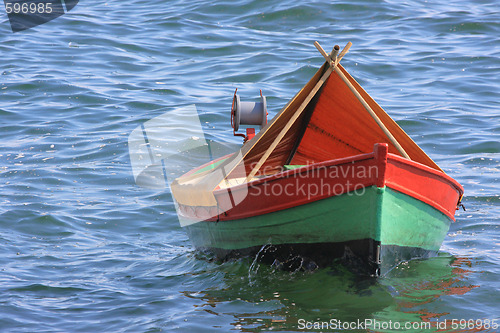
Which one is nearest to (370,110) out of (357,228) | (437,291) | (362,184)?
(362,184)

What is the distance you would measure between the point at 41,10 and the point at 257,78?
26.2ft

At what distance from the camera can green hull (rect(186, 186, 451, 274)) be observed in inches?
216

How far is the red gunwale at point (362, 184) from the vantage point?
533 centimetres

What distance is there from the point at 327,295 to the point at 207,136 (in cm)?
571

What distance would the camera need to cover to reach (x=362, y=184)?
5.40 metres

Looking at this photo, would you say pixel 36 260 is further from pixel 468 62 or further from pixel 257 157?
pixel 468 62

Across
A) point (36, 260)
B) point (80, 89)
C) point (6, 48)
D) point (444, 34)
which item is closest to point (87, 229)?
point (36, 260)

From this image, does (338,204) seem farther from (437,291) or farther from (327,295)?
(437,291)

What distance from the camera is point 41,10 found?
1789 cm
